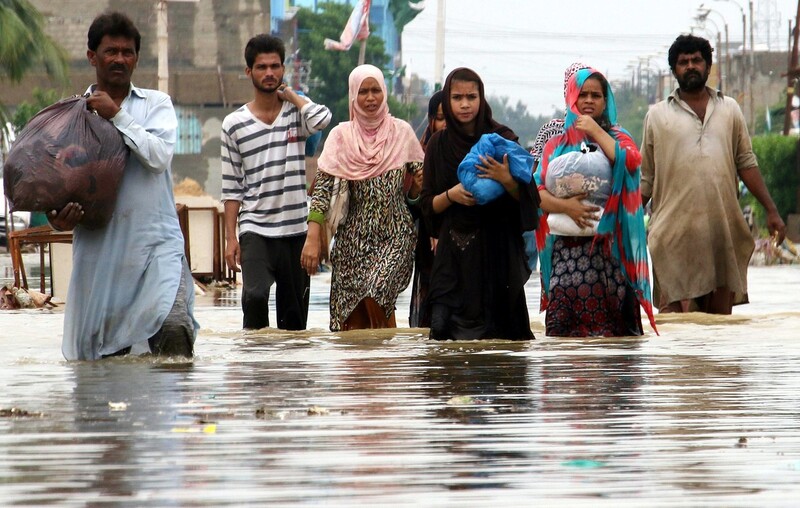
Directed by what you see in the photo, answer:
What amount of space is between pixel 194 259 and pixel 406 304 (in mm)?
4582

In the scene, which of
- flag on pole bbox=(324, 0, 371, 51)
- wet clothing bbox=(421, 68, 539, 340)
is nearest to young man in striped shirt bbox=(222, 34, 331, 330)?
wet clothing bbox=(421, 68, 539, 340)

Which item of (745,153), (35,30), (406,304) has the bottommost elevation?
(406,304)

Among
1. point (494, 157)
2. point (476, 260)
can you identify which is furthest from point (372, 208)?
point (494, 157)

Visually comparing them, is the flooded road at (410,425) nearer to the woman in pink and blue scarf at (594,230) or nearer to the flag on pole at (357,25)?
the woman in pink and blue scarf at (594,230)

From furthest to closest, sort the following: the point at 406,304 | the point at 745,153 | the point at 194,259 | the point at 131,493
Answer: the point at 194,259 < the point at 406,304 < the point at 745,153 < the point at 131,493

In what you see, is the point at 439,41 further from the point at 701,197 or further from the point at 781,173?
the point at 701,197

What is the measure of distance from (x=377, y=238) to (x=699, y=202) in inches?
77.4

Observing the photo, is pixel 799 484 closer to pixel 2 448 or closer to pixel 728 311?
pixel 2 448

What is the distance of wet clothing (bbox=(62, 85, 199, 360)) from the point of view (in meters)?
7.16

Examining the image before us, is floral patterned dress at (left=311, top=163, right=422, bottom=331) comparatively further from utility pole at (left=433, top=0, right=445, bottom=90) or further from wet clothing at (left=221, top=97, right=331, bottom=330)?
utility pole at (left=433, top=0, right=445, bottom=90)

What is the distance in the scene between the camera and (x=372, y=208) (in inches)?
360

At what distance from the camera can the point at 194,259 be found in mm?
18062

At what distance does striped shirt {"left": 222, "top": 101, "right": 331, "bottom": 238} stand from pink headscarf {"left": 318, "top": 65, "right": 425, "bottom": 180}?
0.53 ft

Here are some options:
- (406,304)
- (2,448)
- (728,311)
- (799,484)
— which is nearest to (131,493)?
(2,448)
